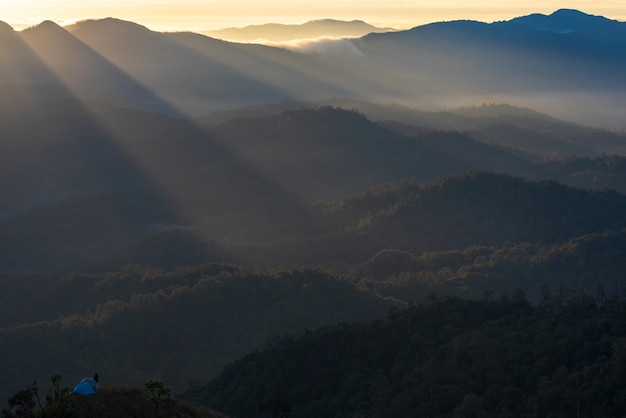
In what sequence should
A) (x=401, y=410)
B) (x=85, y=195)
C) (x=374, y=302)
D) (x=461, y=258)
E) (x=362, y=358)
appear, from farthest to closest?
(x=85, y=195), (x=461, y=258), (x=374, y=302), (x=362, y=358), (x=401, y=410)

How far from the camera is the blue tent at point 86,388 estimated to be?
1624 inches

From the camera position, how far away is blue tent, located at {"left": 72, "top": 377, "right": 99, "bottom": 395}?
135ft

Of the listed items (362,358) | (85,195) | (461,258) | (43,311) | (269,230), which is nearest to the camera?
(362,358)

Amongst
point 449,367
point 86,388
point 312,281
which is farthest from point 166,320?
point 86,388

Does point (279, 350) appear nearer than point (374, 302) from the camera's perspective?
Yes

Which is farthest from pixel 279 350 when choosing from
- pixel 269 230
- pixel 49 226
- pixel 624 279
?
pixel 49 226

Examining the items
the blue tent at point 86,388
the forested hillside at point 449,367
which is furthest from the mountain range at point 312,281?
the blue tent at point 86,388

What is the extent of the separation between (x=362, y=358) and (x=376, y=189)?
8696cm

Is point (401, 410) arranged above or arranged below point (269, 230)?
above

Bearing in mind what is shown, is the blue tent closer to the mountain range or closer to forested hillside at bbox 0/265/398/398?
the mountain range

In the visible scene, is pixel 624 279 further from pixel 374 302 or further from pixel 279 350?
pixel 279 350

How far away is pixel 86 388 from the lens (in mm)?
41438

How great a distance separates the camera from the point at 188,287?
92.6m

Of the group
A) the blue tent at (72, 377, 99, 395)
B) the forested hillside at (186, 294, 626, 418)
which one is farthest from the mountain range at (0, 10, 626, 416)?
the blue tent at (72, 377, 99, 395)
